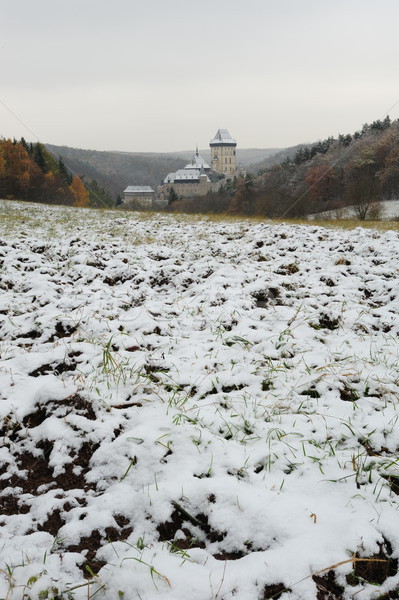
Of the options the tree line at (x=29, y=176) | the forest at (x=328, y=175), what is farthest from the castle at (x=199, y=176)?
the forest at (x=328, y=175)

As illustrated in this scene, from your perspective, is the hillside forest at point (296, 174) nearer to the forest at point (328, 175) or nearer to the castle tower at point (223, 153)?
the forest at point (328, 175)

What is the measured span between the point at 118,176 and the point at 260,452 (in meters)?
146

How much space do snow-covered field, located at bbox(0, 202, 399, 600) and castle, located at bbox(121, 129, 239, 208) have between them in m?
103

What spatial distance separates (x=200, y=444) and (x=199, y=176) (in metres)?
125

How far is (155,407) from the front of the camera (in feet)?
8.70

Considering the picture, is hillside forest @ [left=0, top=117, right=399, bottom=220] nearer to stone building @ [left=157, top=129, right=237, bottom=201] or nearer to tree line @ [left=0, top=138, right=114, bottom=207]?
tree line @ [left=0, top=138, right=114, bottom=207]

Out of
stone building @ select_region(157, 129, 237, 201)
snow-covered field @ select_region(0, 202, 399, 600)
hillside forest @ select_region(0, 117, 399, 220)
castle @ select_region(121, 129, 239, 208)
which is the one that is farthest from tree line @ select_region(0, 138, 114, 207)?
stone building @ select_region(157, 129, 237, 201)

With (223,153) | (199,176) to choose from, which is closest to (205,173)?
(199,176)

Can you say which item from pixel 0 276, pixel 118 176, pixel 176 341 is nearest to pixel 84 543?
pixel 176 341

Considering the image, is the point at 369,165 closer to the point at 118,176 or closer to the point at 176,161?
the point at 118,176

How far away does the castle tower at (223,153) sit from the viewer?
141m

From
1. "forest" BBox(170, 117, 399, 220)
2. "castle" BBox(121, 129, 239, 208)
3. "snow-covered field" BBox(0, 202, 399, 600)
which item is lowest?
"snow-covered field" BBox(0, 202, 399, 600)

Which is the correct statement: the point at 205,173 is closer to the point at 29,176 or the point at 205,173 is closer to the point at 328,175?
the point at 29,176

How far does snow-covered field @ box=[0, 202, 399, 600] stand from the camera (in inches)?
59.5
